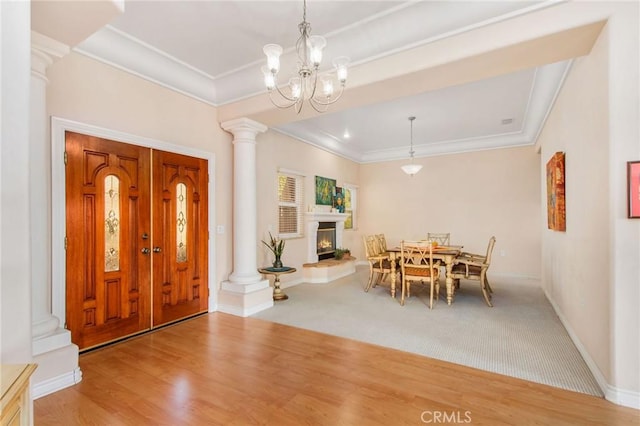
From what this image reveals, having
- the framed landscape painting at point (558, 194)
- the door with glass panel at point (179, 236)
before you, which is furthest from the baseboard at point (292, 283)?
the framed landscape painting at point (558, 194)

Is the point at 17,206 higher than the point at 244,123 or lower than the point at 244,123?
lower

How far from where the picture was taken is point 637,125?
1.99 metres

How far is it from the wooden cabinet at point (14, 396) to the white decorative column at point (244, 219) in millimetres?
3043

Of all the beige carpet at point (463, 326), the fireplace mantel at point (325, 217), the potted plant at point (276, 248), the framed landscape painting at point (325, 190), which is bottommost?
the beige carpet at point (463, 326)

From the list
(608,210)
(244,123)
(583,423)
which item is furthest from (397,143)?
(583,423)

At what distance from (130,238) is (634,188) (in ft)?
14.0

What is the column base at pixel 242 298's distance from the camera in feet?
13.2

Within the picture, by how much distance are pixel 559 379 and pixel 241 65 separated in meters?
4.30

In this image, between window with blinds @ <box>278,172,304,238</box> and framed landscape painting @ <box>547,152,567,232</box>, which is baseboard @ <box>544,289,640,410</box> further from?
window with blinds @ <box>278,172,304,238</box>

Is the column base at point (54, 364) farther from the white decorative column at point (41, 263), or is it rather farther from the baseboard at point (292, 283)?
the baseboard at point (292, 283)

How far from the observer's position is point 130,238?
10.6 feet

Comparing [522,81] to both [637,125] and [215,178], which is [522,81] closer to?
[637,125]

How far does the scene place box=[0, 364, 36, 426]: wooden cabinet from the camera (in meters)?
0.92

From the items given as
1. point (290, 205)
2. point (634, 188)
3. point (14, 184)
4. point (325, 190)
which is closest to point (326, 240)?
A: point (325, 190)
